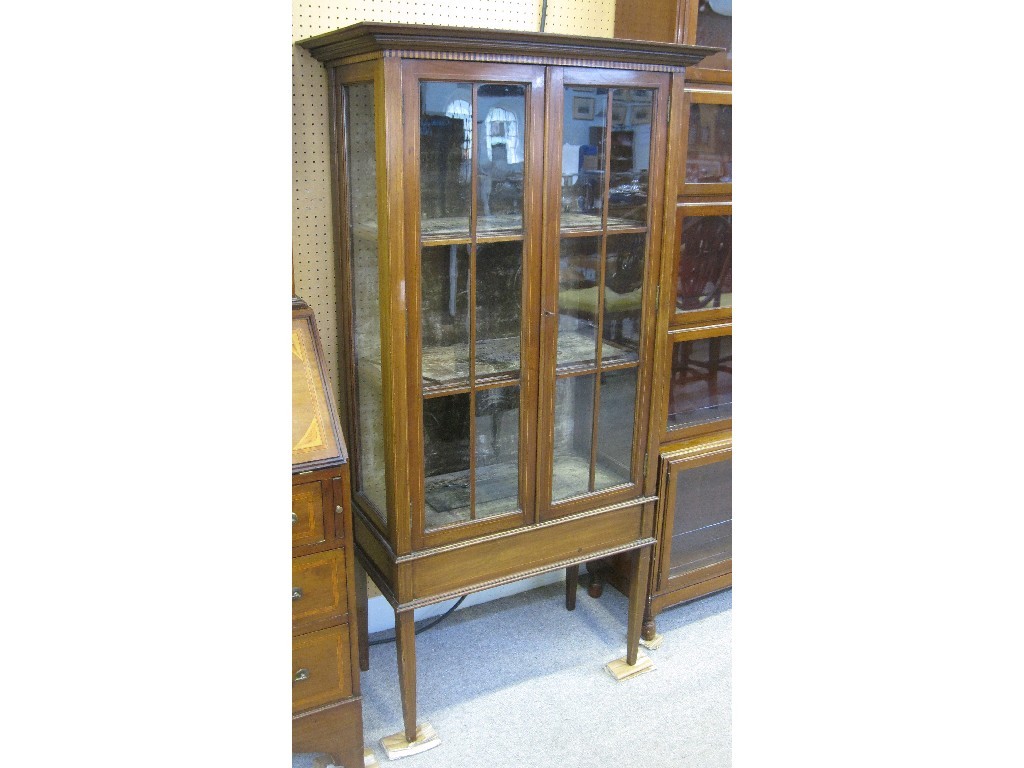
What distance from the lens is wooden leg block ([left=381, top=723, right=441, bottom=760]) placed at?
1.84 meters

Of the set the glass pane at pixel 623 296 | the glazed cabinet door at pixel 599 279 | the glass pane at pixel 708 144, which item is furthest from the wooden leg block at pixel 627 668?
the glass pane at pixel 708 144

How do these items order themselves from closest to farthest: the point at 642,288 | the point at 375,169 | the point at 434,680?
1. the point at 375,169
2. the point at 642,288
3. the point at 434,680

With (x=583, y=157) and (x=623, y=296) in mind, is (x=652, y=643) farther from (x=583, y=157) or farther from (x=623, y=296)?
→ (x=583, y=157)

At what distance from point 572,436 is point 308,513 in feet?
2.35

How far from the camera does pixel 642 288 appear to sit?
187 cm

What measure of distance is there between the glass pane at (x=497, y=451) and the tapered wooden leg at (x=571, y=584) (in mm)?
588

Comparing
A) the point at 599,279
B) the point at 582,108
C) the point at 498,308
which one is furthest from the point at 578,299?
the point at 582,108

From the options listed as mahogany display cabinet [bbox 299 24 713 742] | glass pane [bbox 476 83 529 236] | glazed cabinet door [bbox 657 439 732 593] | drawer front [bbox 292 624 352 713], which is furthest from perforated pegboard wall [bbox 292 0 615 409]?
glazed cabinet door [bbox 657 439 732 593]
